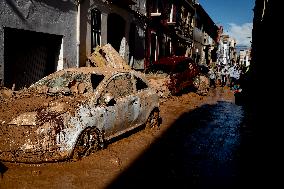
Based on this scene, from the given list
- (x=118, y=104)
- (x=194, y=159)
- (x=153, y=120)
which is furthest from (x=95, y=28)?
(x=194, y=159)

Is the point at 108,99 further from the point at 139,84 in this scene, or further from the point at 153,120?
the point at 153,120

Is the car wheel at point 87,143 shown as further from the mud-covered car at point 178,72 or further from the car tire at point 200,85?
the car tire at point 200,85

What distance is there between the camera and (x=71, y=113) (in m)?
5.50

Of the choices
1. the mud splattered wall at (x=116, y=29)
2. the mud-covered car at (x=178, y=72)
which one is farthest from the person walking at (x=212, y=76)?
the mud splattered wall at (x=116, y=29)

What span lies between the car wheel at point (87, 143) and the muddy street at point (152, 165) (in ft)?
0.37

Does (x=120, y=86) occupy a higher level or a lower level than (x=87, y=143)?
higher

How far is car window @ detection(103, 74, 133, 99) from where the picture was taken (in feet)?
21.7

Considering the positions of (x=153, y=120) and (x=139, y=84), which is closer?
(x=139, y=84)

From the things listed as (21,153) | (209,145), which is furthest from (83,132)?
(209,145)

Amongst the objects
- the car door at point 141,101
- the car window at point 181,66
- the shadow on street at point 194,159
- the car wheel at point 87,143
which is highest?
the car window at point 181,66

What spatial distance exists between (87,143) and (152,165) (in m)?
1.24

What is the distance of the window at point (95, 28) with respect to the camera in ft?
46.6

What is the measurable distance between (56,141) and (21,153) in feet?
1.89

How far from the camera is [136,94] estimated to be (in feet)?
24.2
